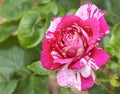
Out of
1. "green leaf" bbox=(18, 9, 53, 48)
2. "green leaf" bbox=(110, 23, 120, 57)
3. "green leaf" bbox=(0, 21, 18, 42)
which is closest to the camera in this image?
"green leaf" bbox=(110, 23, 120, 57)

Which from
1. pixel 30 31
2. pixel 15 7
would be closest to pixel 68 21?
pixel 30 31

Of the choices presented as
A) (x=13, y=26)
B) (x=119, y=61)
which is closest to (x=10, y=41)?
(x=13, y=26)

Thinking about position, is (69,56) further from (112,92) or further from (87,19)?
(112,92)

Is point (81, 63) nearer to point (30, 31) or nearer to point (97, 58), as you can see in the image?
point (97, 58)

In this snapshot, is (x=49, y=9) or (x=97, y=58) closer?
(x=97, y=58)

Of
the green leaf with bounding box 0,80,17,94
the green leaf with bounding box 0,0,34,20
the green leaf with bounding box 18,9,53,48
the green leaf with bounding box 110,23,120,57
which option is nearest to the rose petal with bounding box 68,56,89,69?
the green leaf with bounding box 110,23,120,57

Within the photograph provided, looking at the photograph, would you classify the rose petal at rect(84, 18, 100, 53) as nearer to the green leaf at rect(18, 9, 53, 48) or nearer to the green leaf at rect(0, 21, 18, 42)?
the green leaf at rect(18, 9, 53, 48)

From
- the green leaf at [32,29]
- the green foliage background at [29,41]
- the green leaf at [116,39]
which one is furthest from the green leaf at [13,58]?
the green leaf at [116,39]
